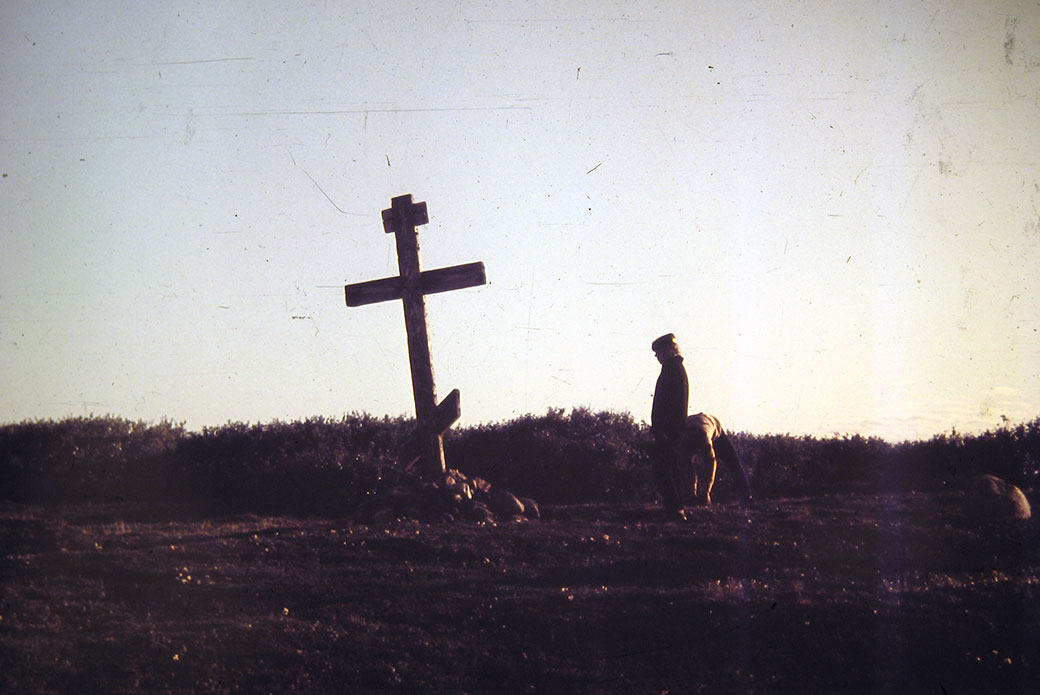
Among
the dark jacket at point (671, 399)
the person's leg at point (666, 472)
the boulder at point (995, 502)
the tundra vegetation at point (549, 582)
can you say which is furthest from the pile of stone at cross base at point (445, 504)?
the boulder at point (995, 502)

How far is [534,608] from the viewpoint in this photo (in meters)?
8.01

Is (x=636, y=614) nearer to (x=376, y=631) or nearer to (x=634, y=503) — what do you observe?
(x=376, y=631)

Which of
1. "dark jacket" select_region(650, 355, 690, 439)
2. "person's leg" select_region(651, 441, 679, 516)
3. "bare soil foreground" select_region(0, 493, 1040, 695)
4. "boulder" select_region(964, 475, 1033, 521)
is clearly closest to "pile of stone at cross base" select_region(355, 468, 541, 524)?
"bare soil foreground" select_region(0, 493, 1040, 695)

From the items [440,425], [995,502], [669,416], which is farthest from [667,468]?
[995,502]

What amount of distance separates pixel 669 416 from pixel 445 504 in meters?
3.77

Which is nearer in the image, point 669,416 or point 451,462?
point 669,416

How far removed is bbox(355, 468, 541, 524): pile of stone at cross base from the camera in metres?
13.3

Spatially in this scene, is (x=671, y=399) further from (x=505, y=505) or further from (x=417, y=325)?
(x=417, y=325)

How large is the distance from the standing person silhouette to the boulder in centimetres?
395

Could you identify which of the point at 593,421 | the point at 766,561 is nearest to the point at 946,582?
the point at 766,561

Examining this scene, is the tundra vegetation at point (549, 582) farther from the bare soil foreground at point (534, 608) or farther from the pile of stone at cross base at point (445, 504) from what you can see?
the pile of stone at cross base at point (445, 504)

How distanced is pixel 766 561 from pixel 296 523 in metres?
7.30

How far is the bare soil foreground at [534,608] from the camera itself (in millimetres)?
6492

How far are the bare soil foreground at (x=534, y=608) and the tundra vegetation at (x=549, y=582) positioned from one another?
3cm
